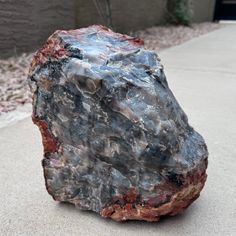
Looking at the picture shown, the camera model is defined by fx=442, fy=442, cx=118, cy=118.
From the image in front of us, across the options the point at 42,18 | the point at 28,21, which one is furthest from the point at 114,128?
the point at 42,18

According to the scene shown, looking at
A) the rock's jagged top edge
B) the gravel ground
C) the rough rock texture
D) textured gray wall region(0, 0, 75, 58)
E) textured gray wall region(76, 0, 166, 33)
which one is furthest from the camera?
textured gray wall region(76, 0, 166, 33)

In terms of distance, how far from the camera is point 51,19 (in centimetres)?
739

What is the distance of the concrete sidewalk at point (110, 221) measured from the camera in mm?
2221

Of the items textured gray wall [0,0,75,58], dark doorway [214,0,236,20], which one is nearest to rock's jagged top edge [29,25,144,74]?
textured gray wall [0,0,75,58]

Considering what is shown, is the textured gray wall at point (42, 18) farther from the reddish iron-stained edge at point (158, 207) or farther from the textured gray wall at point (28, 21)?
the reddish iron-stained edge at point (158, 207)

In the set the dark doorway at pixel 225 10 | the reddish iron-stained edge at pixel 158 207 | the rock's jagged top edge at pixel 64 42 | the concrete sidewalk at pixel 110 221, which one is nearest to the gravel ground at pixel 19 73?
the concrete sidewalk at pixel 110 221

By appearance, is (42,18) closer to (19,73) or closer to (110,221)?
(19,73)

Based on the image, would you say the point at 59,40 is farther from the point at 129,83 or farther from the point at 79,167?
the point at 79,167

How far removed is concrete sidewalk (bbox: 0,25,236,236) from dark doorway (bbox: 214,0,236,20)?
39.4 ft

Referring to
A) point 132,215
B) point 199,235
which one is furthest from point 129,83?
point 199,235

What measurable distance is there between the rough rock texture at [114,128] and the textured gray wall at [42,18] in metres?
4.39

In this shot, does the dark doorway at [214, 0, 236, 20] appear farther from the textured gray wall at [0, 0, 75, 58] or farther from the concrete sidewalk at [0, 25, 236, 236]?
the concrete sidewalk at [0, 25, 236, 236]

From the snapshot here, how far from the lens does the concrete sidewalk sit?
87.4 inches

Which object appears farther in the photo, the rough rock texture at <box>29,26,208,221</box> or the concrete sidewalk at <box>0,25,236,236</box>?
the concrete sidewalk at <box>0,25,236,236</box>
